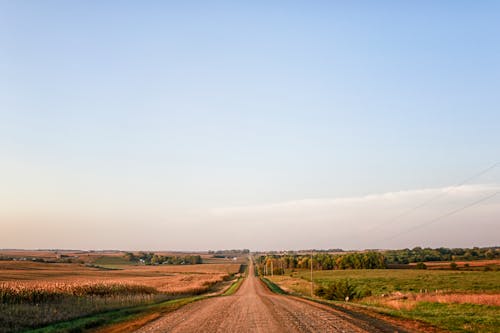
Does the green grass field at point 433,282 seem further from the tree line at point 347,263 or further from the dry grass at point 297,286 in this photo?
the tree line at point 347,263

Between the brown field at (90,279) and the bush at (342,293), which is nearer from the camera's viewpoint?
the brown field at (90,279)

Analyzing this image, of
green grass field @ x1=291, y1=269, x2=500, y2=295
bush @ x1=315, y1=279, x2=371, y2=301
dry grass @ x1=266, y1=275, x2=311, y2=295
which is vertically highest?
bush @ x1=315, y1=279, x2=371, y2=301

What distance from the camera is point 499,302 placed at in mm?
33031

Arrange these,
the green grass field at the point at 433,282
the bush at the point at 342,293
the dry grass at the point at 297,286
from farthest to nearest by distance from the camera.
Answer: the dry grass at the point at 297,286 → the green grass field at the point at 433,282 → the bush at the point at 342,293

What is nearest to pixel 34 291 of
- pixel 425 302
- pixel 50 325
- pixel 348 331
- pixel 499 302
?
pixel 50 325

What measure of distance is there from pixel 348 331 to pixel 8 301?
20.1 m

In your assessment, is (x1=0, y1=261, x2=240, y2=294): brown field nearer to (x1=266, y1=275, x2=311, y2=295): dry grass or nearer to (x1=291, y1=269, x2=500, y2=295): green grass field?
(x1=266, y1=275, x2=311, y2=295): dry grass

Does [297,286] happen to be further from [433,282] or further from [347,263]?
[347,263]

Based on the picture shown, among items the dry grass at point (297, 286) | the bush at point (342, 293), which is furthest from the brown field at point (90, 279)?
the bush at point (342, 293)

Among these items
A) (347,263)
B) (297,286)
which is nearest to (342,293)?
(297,286)

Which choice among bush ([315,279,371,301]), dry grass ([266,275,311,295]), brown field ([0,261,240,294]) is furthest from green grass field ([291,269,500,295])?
brown field ([0,261,240,294])

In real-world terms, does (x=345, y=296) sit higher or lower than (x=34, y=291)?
lower

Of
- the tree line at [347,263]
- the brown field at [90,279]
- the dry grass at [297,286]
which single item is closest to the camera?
the brown field at [90,279]

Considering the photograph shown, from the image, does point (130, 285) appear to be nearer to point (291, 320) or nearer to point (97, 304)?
point (97, 304)
